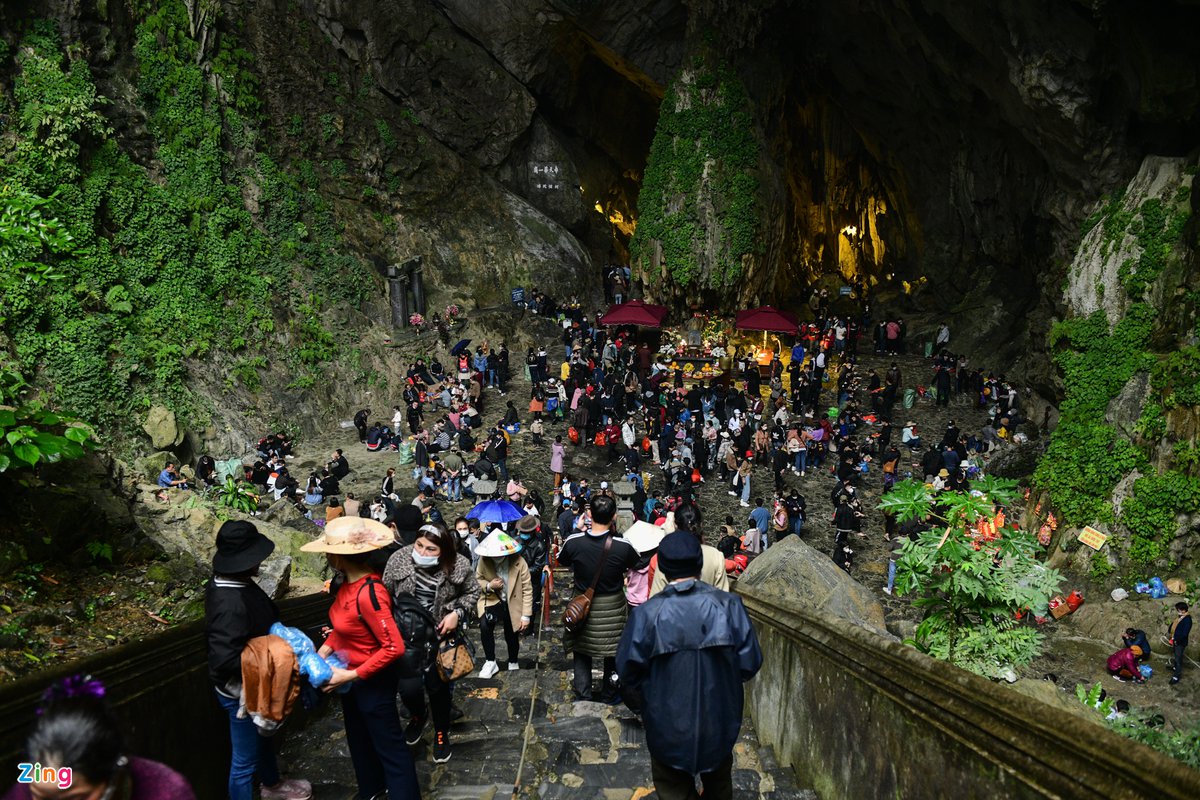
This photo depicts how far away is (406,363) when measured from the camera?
76.2ft

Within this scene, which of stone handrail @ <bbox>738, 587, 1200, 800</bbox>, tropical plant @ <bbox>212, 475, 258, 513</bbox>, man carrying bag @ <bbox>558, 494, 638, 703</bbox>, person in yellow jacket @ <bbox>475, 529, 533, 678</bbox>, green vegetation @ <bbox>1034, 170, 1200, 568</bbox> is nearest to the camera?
stone handrail @ <bbox>738, 587, 1200, 800</bbox>

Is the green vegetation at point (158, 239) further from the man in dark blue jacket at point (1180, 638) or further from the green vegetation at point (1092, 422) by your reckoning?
the man in dark blue jacket at point (1180, 638)

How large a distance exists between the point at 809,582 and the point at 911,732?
516cm

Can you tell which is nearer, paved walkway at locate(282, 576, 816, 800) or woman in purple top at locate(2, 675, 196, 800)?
woman in purple top at locate(2, 675, 196, 800)

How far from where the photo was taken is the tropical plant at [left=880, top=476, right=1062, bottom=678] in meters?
5.52

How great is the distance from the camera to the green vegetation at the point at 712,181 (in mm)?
25906

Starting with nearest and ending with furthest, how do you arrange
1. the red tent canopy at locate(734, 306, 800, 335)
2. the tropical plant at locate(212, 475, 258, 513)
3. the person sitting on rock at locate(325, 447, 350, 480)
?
the tropical plant at locate(212, 475, 258, 513), the person sitting on rock at locate(325, 447, 350, 480), the red tent canopy at locate(734, 306, 800, 335)

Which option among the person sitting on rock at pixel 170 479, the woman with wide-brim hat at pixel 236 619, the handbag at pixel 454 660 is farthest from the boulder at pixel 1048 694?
the person sitting on rock at pixel 170 479

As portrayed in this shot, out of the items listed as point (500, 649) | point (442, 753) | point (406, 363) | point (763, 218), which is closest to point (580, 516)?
point (500, 649)

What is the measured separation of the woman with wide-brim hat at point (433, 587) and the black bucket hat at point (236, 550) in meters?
1.04

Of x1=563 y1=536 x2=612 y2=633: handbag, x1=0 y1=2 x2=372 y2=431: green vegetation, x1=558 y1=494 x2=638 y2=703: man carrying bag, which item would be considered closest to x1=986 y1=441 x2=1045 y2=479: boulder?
x1=558 y1=494 x2=638 y2=703: man carrying bag

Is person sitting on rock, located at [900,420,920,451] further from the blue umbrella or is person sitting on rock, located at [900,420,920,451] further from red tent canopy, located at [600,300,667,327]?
the blue umbrella

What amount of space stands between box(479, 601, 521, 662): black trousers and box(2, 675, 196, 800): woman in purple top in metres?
4.21

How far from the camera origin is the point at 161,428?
1739 centimetres
